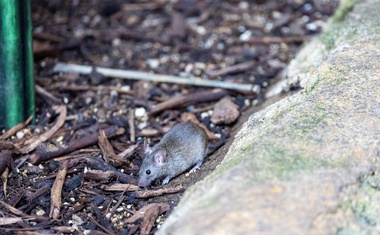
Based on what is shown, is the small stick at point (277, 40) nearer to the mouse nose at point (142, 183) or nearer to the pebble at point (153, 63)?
the pebble at point (153, 63)

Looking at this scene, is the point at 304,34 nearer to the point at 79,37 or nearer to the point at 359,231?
the point at 79,37

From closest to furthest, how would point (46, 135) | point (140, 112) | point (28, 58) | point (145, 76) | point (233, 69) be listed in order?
point (28, 58), point (46, 135), point (140, 112), point (145, 76), point (233, 69)

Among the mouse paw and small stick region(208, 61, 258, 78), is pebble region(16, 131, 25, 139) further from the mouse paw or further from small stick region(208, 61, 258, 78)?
small stick region(208, 61, 258, 78)

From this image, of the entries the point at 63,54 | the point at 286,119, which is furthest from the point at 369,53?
the point at 63,54

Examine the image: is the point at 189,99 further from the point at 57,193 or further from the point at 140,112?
the point at 57,193

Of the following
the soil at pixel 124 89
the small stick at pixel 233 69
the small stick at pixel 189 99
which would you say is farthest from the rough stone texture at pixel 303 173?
the small stick at pixel 233 69

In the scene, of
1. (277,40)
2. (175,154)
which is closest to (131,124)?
(175,154)
